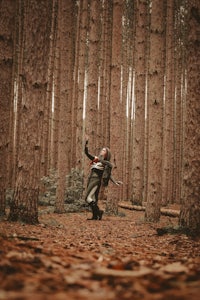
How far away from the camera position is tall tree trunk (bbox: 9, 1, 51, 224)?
5496 millimetres

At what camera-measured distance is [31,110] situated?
5.57 m

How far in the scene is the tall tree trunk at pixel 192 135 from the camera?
4723 mm

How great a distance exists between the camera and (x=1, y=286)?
179 cm

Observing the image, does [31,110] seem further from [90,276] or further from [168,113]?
[168,113]

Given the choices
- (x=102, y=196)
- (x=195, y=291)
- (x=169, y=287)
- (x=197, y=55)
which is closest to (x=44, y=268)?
(x=169, y=287)

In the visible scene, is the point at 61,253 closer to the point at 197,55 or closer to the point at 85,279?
the point at 85,279

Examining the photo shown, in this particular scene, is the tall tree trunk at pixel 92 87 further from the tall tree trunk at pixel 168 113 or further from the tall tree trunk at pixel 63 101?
the tall tree trunk at pixel 168 113

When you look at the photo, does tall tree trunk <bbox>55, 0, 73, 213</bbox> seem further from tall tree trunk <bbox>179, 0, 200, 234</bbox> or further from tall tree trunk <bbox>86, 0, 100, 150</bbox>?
tall tree trunk <bbox>179, 0, 200, 234</bbox>

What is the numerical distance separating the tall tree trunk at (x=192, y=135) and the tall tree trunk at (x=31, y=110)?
271 centimetres

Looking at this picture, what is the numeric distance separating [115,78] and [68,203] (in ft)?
17.0

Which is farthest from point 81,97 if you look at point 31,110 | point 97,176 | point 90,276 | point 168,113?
point 90,276

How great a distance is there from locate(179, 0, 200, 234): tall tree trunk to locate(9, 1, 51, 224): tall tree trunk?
8.89ft

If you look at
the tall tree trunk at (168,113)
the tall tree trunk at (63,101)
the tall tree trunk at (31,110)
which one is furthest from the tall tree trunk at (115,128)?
the tall tree trunk at (168,113)

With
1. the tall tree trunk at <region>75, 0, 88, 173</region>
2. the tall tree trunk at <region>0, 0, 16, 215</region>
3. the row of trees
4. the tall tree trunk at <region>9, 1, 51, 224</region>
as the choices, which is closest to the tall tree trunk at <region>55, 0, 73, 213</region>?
the row of trees
